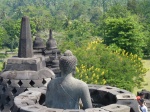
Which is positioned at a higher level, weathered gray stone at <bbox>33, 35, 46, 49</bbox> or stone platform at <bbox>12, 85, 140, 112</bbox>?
weathered gray stone at <bbox>33, 35, 46, 49</bbox>

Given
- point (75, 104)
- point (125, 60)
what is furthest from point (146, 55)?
point (75, 104)

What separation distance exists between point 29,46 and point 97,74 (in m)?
11.3

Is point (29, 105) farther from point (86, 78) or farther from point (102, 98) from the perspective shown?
point (86, 78)

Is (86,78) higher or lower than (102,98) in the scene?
lower

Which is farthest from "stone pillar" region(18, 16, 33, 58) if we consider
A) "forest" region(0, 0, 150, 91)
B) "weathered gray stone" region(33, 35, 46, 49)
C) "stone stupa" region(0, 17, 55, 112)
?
"weathered gray stone" region(33, 35, 46, 49)

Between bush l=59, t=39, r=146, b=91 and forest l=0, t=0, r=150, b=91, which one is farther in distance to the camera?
forest l=0, t=0, r=150, b=91

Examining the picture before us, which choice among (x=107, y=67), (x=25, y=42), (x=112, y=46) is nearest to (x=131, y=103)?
(x=25, y=42)

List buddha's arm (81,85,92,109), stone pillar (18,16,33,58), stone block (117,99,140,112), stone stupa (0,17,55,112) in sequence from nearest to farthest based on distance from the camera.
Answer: buddha's arm (81,85,92,109), stone block (117,99,140,112), stone stupa (0,17,55,112), stone pillar (18,16,33,58)

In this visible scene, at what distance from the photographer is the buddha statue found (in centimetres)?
659

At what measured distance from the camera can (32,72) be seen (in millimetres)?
10617

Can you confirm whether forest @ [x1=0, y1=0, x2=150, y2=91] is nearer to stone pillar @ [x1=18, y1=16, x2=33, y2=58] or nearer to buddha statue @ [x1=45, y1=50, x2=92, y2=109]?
stone pillar @ [x1=18, y1=16, x2=33, y2=58]

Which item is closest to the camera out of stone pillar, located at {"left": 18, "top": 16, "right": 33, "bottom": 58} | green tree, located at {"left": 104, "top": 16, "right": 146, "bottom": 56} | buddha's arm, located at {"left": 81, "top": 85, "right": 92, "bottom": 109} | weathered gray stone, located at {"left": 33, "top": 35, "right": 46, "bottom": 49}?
buddha's arm, located at {"left": 81, "top": 85, "right": 92, "bottom": 109}

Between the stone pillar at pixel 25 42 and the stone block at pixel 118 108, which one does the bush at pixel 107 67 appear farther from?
the stone block at pixel 118 108

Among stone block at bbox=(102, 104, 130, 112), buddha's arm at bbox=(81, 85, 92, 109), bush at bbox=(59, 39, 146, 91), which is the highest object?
buddha's arm at bbox=(81, 85, 92, 109)
